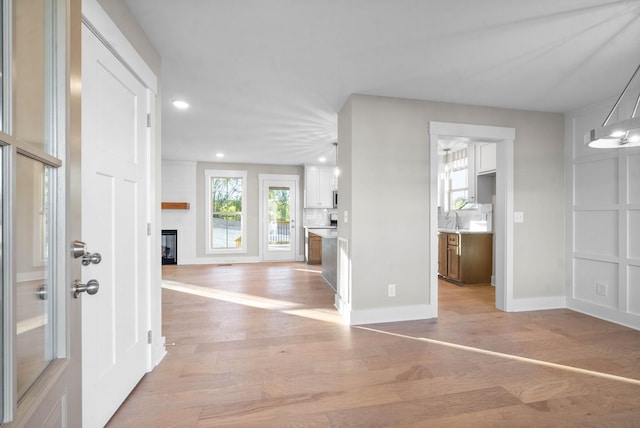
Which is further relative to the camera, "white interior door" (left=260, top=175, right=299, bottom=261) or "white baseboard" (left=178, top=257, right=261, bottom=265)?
"white interior door" (left=260, top=175, right=299, bottom=261)

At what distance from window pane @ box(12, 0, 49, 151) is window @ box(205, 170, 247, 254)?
20.4ft

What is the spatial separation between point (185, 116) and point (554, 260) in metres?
4.89

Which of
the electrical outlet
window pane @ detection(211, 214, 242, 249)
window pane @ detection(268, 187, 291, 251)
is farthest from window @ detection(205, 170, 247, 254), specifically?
the electrical outlet

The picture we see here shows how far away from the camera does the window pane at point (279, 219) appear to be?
7.00 metres

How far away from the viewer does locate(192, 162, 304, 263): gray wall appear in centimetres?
663

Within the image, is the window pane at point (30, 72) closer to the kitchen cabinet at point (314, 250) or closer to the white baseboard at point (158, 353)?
the white baseboard at point (158, 353)

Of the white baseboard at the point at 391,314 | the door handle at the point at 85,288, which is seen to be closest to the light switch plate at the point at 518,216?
the white baseboard at the point at 391,314

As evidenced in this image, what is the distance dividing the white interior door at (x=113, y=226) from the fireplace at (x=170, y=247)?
16.1 ft

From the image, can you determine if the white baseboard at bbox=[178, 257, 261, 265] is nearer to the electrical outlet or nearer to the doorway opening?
the electrical outlet

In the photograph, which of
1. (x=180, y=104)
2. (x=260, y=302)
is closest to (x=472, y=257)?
(x=260, y=302)

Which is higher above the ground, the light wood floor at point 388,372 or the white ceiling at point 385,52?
the white ceiling at point 385,52

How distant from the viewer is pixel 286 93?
9.55 feet

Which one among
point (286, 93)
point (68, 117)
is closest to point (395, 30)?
point (286, 93)

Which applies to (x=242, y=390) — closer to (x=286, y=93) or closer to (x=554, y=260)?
(x=286, y=93)
